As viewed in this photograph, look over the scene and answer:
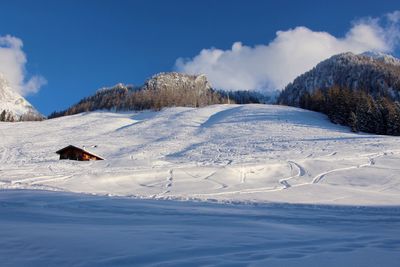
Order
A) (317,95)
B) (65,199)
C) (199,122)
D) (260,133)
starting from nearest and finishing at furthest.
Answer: (65,199) → (260,133) → (199,122) → (317,95)

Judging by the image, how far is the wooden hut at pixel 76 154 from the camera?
53.4 meters

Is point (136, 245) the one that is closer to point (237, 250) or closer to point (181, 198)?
point (237, 250)

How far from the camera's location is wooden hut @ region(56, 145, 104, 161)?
53.4 meters

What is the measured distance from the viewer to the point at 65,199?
49.3ft

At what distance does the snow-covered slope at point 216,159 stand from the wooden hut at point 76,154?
6.77ft

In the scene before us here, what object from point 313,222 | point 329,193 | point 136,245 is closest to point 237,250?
point 136,245

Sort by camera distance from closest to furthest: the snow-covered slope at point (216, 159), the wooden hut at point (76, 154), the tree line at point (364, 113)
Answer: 1. the snow-covered slope at point (216, 159)
2. the wooden hut at point (76, 154)
3. the tree line at point (364, 113)

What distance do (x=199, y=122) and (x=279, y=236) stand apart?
261ft

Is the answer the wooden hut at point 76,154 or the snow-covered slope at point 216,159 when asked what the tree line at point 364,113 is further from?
the wooden hut at point 76,154

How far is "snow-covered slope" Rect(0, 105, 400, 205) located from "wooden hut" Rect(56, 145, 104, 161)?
2.07 meters

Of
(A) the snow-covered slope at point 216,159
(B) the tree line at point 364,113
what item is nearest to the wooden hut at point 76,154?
(A) the snow-covered slope at point 216,159

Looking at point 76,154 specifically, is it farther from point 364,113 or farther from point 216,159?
point 364,113

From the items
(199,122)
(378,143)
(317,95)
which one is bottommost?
(378,143)

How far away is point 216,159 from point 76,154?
873 inches
